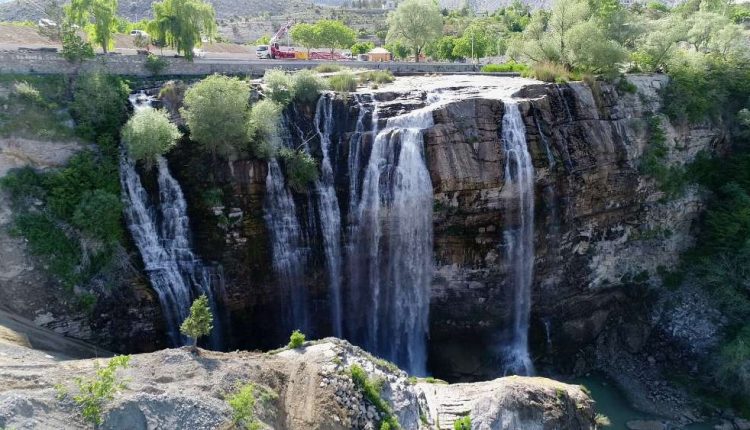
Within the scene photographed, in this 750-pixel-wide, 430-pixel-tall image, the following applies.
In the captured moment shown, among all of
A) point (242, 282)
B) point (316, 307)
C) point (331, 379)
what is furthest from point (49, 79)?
point (331, 379)

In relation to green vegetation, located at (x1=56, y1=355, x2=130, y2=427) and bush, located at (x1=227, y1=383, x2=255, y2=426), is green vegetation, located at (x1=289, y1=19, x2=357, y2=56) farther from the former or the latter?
green vegetation, located at (x1=56, y1=355, x2=130, y2=427)

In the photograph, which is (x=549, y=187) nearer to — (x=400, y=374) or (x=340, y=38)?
(x=400, y=374)

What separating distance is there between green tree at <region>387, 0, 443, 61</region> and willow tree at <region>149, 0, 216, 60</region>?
716 inches

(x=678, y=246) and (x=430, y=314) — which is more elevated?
(x=678, y=246)

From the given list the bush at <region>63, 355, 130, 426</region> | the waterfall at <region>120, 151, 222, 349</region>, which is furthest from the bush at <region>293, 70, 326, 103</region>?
the bush at <region>63, 355, 130, 426</region>

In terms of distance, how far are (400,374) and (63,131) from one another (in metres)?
19.2

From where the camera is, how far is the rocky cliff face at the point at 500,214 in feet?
92.3

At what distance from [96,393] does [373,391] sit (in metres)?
8.54

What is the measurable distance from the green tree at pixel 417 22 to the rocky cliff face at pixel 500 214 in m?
14.8

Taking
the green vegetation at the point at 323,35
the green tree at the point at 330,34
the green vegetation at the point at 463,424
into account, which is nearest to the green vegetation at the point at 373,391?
the green vegetation at the point at 463,424

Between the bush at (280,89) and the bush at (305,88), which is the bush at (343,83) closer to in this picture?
the bush at (305,88)

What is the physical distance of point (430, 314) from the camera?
101 ft

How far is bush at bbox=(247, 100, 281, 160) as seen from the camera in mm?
27516

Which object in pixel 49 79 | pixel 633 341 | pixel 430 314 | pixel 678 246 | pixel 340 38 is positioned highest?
pixel 340 38
